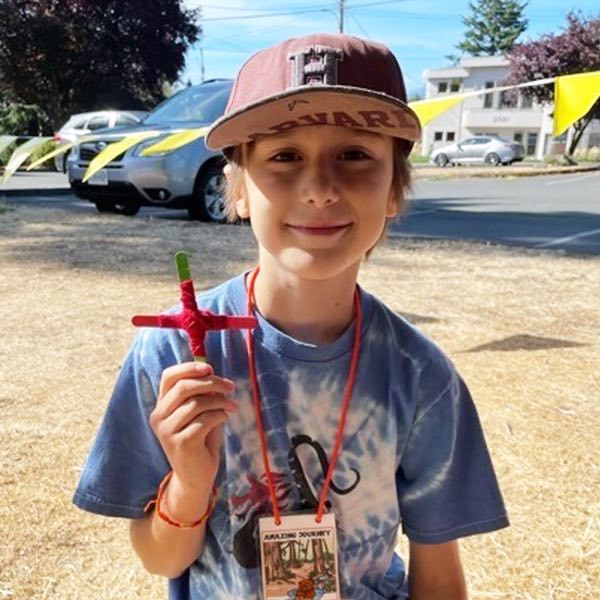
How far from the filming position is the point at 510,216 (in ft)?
32.4

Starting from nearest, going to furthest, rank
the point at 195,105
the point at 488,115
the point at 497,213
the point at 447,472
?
the point at 447,472 < the point at 195,105 < the point at 497,213 < the point at 488,115

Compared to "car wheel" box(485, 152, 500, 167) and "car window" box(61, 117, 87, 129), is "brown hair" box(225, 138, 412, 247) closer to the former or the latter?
"car window" box(61, 117, 87, 129)

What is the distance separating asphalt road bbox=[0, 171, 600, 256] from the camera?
7.68 metres

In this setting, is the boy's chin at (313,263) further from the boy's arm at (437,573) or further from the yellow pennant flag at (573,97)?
the yellow pennant flag at (573,97)

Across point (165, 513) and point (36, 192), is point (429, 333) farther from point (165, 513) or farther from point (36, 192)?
point (36, 192)

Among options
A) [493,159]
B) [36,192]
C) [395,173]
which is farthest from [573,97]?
[493,159]

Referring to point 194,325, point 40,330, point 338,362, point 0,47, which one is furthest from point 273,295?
point 0,47

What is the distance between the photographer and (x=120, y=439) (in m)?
1.19

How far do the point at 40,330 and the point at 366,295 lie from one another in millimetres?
2871

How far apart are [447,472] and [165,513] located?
517 mm

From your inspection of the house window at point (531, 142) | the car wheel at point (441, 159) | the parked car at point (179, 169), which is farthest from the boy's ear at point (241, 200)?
the house window at point (531, 142)

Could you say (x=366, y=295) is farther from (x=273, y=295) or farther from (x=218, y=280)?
(x=218, y=280)

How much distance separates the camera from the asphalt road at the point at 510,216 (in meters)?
7.63

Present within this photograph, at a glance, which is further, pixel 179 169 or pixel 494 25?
pixel 494 25
